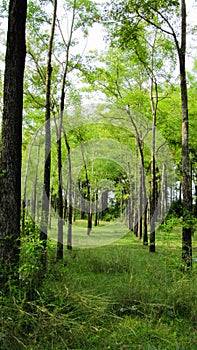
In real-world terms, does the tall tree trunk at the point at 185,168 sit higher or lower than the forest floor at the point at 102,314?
higher

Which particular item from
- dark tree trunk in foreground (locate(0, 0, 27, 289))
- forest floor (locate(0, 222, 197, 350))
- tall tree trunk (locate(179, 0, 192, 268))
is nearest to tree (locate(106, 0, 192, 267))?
tall tree trunk (locate(179, 0, 192, 268))

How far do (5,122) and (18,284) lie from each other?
220cm

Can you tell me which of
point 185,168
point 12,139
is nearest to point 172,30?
point 185,168

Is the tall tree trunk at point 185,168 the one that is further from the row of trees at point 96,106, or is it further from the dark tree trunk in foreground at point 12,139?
the dark tree trunk in foreground at point 12,139

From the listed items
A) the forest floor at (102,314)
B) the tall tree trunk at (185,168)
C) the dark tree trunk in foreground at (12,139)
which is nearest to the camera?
the forest floor at (102,314)

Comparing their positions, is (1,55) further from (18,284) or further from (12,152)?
(18,284)

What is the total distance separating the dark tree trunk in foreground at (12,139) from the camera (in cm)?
438

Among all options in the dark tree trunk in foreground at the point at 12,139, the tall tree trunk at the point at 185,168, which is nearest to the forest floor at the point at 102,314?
the dark tree trunk in foreground at the point at 12,139

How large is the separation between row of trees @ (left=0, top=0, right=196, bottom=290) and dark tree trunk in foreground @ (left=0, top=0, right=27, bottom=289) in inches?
0.5

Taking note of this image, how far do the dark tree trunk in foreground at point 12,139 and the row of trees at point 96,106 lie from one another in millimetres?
14

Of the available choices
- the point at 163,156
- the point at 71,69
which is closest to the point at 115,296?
the point at 71,69

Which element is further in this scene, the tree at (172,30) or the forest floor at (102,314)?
the tree at (172,30)

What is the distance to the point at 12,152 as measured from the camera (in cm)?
456

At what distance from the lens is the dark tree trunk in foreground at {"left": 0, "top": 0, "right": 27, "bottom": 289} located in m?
4.38
